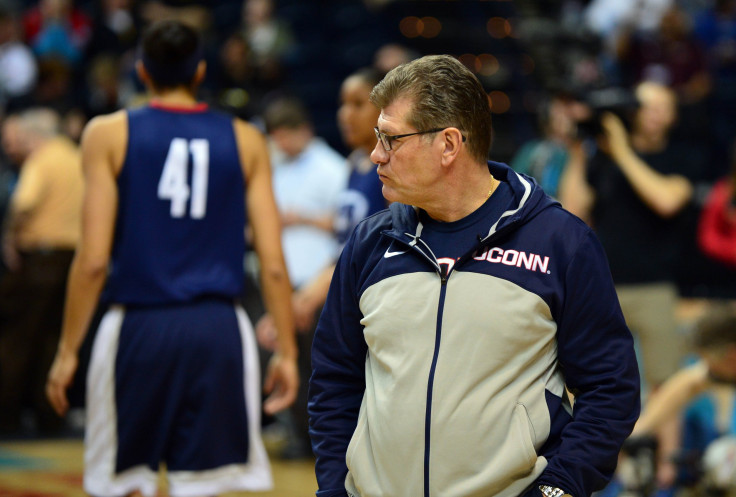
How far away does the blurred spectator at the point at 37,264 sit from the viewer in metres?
7.88

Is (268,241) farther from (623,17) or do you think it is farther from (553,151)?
(623,17)

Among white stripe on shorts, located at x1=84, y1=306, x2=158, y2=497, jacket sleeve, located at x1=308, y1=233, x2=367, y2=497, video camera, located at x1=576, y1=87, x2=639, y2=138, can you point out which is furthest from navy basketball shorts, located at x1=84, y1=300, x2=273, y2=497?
video camera, located at x1=576, y1=87, x2=639, y2=138

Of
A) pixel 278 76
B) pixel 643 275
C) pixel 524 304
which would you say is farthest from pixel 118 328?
pixel 278 76

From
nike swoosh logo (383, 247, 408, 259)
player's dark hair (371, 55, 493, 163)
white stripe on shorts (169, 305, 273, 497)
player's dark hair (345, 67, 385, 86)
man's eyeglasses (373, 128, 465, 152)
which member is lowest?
white stripe on shorts (169, 305, 273, 497)

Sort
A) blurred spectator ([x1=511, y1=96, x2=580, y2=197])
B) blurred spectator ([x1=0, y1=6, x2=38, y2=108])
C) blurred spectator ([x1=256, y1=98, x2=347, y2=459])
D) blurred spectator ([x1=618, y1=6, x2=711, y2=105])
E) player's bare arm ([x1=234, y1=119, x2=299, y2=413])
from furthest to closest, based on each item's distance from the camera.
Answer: blurred spectator ([x1=0, y1=6, x2=38, y2=108]) < blurred spectator ([x1=618, y1=6, x2=711, y2=105]) < blurred spectator ([x1=256, y1=98, x2=347, y2=459]) < blurred spectator ([x1=511, y1=96, x2=580, y2=197]) < player's bare arm ([x1=234, y1=119, x2=299, y2=413])

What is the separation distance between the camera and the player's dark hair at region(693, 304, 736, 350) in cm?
490

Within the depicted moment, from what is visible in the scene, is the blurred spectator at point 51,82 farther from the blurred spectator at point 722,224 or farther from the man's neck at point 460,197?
the man's neck at point 460,197

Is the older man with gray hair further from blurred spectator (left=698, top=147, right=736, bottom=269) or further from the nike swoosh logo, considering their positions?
blurred spectator (left=698, top=147, right=736, bottom=269)

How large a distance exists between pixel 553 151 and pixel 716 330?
2.50 m

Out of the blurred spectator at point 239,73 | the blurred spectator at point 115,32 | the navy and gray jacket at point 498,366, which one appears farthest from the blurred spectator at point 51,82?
the navy and gray jacket at point 498,366

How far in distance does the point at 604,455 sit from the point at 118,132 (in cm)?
205

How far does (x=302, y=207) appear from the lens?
7.05 m

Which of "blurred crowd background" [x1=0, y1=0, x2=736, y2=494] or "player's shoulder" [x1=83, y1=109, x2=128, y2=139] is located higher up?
"player's shoulder" [x1=83, y1=109, x2=128, y2=139]

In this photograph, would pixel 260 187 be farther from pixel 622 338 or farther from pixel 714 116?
pixel 714 116
